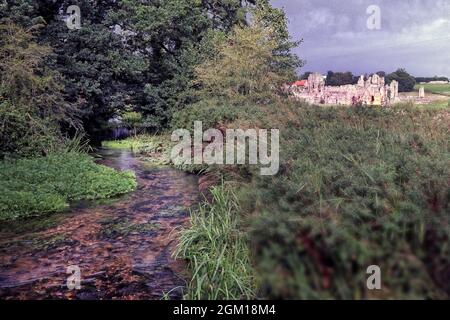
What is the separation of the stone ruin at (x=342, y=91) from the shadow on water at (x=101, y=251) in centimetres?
871

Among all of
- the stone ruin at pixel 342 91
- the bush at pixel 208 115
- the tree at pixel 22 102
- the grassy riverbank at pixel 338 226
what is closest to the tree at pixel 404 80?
the stone ruin at pixel 342 91

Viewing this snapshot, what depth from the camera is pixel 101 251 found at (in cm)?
567

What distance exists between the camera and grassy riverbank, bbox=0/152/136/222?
735 cm

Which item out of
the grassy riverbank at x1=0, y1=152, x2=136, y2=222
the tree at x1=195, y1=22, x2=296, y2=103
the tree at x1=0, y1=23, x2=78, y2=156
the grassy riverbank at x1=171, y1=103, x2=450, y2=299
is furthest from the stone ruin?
the grassy riverbank at x1=171, y1=103, x2=450, y2=299

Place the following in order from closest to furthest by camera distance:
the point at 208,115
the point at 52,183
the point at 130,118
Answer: the point at 52,183
the point at 208,115
the point at 130,118

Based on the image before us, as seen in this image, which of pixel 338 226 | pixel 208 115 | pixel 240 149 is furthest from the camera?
pixel 208 115

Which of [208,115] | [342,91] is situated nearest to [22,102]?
[208,115]

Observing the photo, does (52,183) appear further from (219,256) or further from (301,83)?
(301,83)

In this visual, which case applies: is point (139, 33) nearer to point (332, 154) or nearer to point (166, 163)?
point (166, 163)

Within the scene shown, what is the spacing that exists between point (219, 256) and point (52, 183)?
5271 mm

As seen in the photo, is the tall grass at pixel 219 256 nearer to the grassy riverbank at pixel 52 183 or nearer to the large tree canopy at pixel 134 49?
the grassy riverbank at pixel 52 183

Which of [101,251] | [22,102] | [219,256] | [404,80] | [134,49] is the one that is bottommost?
[101,251]
